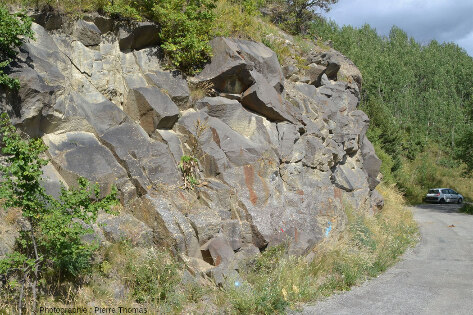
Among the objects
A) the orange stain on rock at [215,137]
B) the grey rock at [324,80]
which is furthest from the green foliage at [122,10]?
the grey rock at [324,80]

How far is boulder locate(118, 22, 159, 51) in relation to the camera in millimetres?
10727

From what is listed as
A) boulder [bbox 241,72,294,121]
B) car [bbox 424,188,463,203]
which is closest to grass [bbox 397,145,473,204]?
car [bbox 424,188,463,203]

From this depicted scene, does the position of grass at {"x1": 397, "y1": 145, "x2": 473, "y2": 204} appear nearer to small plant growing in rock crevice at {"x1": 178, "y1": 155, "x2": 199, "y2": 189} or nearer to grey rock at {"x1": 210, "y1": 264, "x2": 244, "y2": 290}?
small plant growing in rock crevice at {"x1": 178, "y1": 155, "x2": 199, "y2": 189}

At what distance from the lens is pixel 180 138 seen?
10.0 m

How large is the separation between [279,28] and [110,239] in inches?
589

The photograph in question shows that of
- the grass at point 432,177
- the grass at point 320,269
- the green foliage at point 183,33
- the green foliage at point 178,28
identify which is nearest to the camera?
the grass at point 320,269

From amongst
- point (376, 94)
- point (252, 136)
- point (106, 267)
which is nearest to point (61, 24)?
point (252, 136)

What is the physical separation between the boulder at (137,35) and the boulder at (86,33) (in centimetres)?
63

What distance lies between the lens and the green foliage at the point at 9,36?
785cm

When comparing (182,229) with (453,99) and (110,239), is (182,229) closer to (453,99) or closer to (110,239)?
(110,239)

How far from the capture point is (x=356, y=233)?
1178 centimetres

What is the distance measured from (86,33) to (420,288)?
9.89 meters

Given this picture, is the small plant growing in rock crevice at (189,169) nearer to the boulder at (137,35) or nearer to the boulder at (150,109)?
the boulder at (150,109)

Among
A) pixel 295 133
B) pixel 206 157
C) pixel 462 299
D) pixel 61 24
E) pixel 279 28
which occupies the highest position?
pixel 279 28
